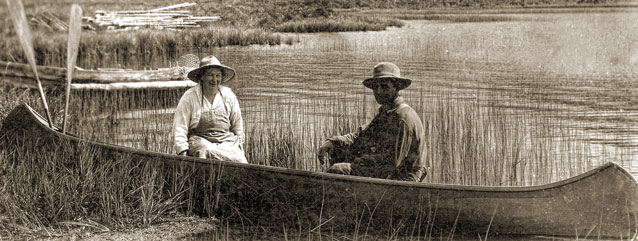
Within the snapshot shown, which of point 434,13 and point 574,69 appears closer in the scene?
point 574,69

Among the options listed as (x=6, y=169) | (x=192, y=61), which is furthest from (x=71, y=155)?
(x=192, y=61)

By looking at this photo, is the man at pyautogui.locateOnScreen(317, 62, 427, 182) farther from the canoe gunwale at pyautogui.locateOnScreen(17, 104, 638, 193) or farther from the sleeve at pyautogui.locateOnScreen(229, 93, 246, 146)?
the sleeve at pyautogui.locateOnScreen(229, 93, 246, 146)

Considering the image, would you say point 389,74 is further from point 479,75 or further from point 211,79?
point 479,75

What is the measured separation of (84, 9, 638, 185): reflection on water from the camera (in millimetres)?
8406

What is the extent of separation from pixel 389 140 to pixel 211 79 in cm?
149

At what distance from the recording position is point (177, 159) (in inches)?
187

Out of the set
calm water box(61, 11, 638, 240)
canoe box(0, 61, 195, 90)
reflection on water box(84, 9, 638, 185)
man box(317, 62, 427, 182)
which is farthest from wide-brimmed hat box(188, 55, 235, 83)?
canoe box(0, 61, 195, 90)

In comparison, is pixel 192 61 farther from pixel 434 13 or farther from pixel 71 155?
pixel 434 13

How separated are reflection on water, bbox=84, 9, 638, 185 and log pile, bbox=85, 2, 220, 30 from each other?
6.06 ft

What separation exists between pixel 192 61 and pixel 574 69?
8235 millimetres

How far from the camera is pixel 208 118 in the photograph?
5168mm

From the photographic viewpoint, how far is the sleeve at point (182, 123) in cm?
494

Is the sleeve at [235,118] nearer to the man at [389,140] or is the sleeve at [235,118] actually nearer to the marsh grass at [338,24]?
the man at [389,140]

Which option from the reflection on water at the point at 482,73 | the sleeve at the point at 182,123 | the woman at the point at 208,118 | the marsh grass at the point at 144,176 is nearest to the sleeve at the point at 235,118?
the woman at the point at 208,118
